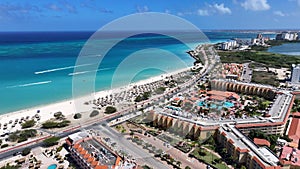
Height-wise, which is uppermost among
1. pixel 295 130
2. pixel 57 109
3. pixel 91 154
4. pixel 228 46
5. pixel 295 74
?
pixel 228 46

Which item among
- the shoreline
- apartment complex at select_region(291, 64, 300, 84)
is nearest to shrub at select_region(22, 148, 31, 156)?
the shoreline

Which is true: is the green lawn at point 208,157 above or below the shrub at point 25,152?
below

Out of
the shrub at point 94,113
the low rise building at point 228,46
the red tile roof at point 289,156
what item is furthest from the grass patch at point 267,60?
the red tile roof at point 289,156

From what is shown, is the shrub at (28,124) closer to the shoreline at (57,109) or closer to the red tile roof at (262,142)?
the shoreline at (57,109)

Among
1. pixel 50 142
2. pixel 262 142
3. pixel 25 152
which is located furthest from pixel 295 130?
pixel 25 152

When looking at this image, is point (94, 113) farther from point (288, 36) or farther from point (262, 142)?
point (288, 36)

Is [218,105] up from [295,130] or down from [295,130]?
up

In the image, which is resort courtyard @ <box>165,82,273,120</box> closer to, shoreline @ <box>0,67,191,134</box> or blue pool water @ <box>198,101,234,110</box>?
blue pool water @ <box>198,101,234,110</box>

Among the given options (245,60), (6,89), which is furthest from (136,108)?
(245,60)
